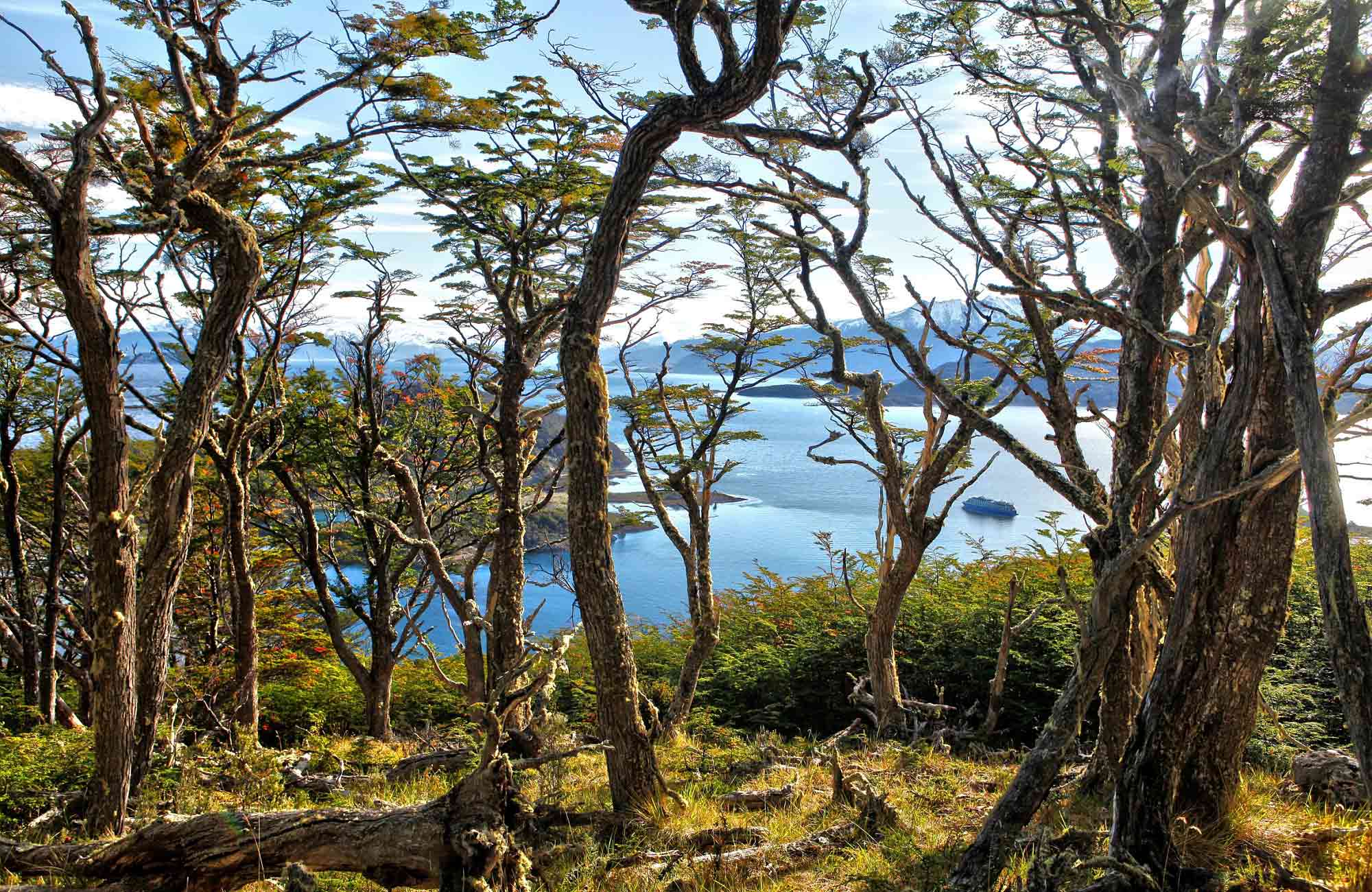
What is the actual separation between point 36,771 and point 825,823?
4998 millimetres

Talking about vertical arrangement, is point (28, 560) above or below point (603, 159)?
below

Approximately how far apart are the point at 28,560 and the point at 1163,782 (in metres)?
13.2

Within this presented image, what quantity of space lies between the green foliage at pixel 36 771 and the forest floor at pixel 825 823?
59cm

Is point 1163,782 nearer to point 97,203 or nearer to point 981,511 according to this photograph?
point 97,203

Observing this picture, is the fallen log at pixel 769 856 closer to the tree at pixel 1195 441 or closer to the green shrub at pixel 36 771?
the tree at pixel 1195 441

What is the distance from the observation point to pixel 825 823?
3787 millimetres

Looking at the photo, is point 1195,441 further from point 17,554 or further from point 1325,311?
point 17,554

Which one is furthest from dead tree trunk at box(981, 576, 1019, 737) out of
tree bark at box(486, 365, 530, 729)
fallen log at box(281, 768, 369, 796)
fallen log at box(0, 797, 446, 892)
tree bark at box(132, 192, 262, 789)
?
tree bark at box(132, 192, 262, 789)

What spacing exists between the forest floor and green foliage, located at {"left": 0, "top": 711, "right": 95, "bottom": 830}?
1.94 ft

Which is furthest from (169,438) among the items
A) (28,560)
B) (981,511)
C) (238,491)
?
(981,511)

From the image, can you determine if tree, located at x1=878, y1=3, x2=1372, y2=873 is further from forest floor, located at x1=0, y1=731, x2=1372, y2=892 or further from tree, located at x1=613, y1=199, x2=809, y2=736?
tree, located at x1=613, y1=199, x2=809, y2=736

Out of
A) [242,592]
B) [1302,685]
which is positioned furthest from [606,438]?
[1302,685]

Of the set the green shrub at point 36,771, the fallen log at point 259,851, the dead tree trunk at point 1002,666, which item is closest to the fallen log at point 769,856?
the fallen log at point 259,851

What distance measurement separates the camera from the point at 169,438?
3.99m
